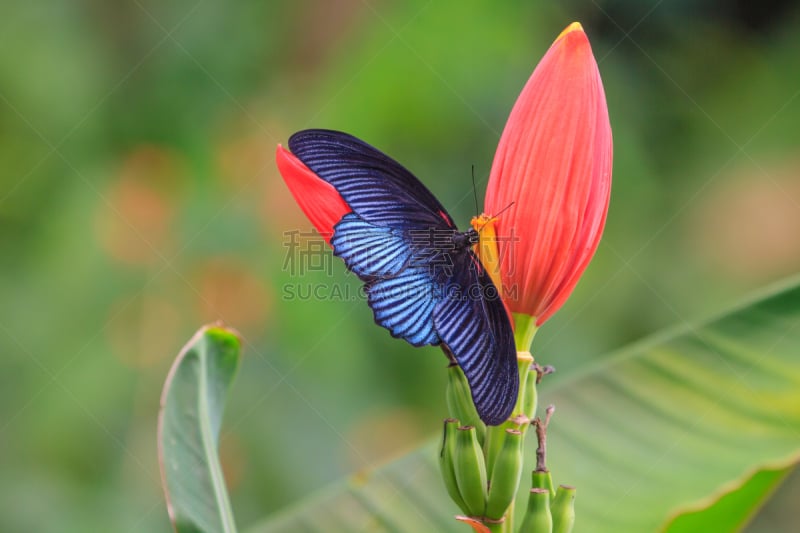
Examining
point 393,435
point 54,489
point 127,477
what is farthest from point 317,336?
point 54,489

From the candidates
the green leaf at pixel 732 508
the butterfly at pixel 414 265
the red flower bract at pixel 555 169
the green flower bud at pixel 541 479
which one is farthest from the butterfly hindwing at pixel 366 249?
the green leaf at pixel 732 508

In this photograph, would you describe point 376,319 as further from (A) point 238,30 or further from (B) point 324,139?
(A) point 238,30

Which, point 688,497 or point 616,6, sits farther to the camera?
point 616,6

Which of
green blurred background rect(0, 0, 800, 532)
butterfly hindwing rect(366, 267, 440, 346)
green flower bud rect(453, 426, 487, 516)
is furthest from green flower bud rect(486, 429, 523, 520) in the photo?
green blurred background rect(0, 0, 800, 532)

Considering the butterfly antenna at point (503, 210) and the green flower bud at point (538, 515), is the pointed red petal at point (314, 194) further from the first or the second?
the green flower bud at point (538, 515)

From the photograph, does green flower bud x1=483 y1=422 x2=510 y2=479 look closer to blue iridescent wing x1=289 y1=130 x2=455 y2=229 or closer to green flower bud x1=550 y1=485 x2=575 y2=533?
green flower bud x1=550 y1=485 x2=575 y2=533
